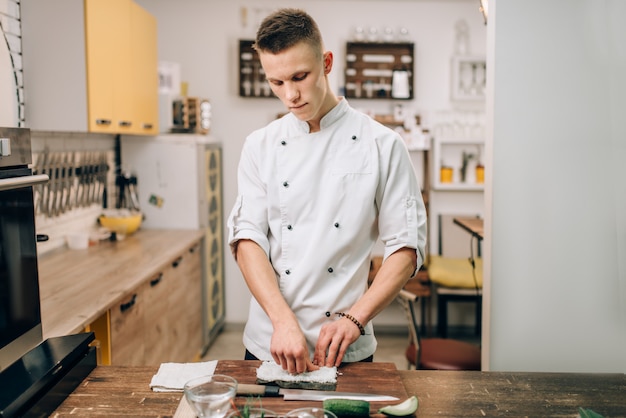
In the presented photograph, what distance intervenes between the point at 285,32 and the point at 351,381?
86 cm

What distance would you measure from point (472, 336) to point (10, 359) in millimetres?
4170

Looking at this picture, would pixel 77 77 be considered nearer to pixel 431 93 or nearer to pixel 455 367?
pixel 455 367

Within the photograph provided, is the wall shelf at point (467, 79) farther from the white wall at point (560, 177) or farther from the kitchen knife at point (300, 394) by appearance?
the kitchen knife at point (300, 394)

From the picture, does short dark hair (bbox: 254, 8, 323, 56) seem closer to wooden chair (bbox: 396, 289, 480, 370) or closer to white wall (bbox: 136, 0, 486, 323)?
wooden chair (bbox: 396, 289, 480, 370)

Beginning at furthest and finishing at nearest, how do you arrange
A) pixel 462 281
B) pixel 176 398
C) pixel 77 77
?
pixel 462 281, pixel 77 77, pixel 176 398

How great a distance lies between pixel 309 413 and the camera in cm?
107

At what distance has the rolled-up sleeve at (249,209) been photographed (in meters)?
1.72

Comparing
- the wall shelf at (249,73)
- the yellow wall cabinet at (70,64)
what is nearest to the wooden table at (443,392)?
the yellow wall cabinet at (70,64)

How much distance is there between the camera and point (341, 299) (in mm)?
1704

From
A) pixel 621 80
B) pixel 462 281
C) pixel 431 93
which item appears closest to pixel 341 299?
pixel 621 80

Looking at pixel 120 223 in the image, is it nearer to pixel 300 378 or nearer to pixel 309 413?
pixel 300 378

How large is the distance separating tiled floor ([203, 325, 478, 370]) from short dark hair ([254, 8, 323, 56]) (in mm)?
3065

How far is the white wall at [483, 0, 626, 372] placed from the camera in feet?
6.17

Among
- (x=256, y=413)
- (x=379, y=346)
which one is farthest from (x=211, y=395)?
(x=379, y=346)
